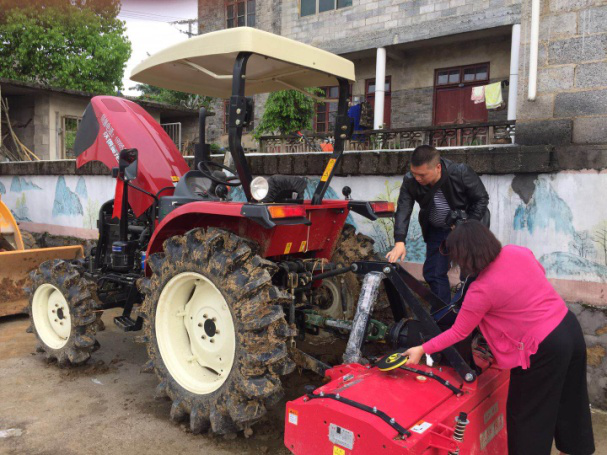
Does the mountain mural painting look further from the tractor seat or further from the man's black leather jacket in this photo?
the man's black leather jacket

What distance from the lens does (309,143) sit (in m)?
10.8

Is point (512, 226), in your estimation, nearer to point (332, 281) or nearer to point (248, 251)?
point (332, 281)

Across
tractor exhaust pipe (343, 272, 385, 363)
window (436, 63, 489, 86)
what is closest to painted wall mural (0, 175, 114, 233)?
tractor exhaust pipe (343, 272, 385, 363)

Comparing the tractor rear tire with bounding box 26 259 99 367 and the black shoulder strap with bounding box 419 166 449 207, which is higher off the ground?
the black shoulder strap with bounding box 419 166 449 207

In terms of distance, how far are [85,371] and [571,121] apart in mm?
4353

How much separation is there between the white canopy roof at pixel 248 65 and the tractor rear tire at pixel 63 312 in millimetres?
1739

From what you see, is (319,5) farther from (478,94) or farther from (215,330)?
(215,330)

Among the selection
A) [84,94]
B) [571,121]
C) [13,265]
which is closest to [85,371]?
[13,265]

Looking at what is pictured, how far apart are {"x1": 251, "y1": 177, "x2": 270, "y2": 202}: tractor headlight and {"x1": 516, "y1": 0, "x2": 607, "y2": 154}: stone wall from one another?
2.34m

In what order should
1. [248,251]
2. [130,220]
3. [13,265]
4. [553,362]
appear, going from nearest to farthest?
[553,362], [248,251], [130,220], [13,265]

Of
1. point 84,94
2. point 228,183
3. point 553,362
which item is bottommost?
point 553,362

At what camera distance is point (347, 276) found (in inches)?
156

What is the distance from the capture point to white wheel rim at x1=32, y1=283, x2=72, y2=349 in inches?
170

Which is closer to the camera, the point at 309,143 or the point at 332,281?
the point at 332,281
